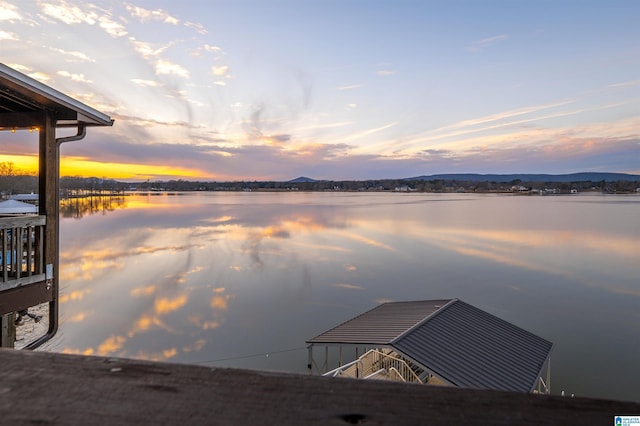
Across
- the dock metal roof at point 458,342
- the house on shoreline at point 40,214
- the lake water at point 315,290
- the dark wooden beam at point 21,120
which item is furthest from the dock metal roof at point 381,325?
the dark wooden beam at point 21,120

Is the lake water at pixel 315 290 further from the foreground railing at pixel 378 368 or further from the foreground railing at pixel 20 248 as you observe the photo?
the foreground railing at pixel 20 248

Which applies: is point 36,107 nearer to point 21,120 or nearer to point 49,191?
point 21,120

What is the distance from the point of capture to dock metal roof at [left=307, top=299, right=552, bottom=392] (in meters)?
7.45

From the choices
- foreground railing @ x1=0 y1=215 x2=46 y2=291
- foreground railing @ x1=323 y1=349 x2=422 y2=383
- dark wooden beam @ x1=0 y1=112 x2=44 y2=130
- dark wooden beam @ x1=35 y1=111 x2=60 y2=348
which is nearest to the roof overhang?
dark wooden beam @ x1=0 y1=112 x2=44 y2=130

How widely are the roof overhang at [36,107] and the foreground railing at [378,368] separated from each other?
617 centimetres

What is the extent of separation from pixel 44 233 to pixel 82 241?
32897 mm

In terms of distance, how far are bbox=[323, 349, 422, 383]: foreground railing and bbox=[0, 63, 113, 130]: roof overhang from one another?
20.2 ft

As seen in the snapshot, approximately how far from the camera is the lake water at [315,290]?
1208 centimetres

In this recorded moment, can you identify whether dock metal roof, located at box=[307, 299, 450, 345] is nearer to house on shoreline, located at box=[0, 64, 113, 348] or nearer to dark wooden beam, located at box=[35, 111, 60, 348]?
dark wooden beam, located at box=[35, 111, 60, 348]

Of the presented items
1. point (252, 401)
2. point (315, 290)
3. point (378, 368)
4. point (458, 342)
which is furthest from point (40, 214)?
point (315, 290)

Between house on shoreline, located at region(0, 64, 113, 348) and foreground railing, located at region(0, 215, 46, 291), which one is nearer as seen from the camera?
foreground railing, located at region(0, 215, 46, 291)

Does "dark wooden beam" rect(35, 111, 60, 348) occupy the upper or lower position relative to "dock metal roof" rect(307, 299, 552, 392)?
upper

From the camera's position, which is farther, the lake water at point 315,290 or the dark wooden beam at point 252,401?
the lake water at point 315,290

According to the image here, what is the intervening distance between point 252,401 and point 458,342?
8725 mm
